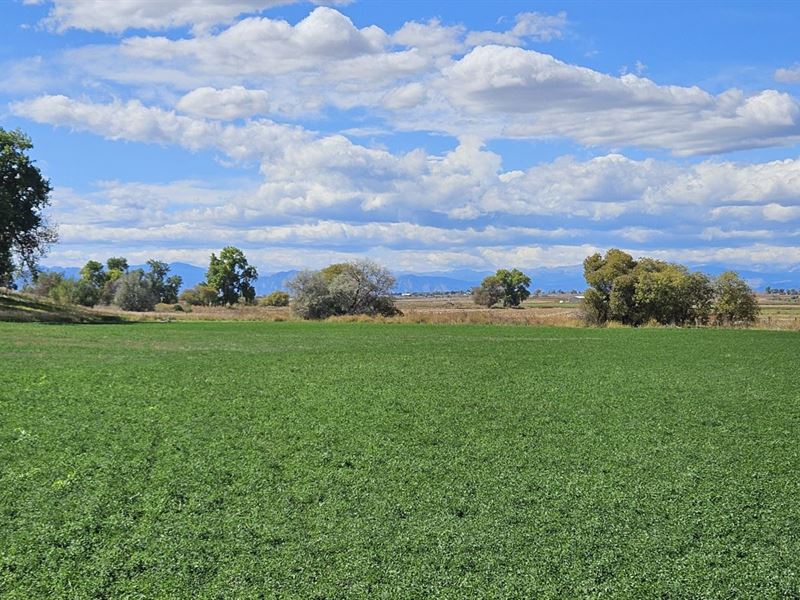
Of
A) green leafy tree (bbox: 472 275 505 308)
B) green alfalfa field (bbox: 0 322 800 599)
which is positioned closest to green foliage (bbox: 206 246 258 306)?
green leafy tree (bbox: 472 275 505 308)

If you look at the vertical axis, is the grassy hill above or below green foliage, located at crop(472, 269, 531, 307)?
below

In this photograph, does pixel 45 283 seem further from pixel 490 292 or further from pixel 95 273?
pixel 490 292

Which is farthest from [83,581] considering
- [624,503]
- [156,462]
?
[624,503]

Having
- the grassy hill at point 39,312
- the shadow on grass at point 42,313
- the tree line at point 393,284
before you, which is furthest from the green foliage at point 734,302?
the grassy hill at point 39,312

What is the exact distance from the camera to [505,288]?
149m

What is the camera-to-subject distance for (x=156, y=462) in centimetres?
1262

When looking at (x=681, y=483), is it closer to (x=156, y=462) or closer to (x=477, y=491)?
(x=477, y=491)

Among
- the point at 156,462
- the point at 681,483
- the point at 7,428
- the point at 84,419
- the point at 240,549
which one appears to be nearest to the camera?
the point at 240,549

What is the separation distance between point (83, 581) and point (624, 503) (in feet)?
22.2

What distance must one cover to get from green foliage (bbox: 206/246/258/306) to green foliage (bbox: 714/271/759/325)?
84.0 meters

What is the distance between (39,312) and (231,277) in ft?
222

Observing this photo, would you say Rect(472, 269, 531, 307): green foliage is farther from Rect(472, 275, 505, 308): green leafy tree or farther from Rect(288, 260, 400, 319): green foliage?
Rect(288, 260, 400, 319): green foliage

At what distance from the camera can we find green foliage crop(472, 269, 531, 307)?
147000 millimetres

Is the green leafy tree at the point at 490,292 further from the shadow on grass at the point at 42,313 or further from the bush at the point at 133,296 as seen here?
the shadow on grass at the point at 42,313
